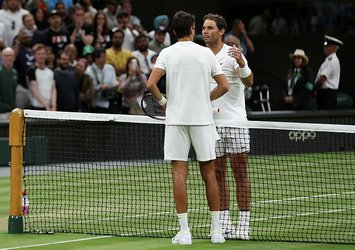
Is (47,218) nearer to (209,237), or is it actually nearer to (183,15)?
(209,237)

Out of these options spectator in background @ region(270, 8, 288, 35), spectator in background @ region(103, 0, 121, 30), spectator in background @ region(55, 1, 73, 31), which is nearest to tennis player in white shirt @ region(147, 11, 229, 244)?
spectator in background @ region(55, 1, 73, 31)

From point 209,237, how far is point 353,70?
61.1 feet

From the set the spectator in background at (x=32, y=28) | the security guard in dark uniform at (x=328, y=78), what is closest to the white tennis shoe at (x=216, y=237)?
the spectator in background at (x=32, y=28)

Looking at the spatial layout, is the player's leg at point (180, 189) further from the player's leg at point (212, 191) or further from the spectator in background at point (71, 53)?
the spectator in background at point (71, 53)

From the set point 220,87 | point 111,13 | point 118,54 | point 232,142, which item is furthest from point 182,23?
point 111,13

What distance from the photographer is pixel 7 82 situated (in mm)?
21047

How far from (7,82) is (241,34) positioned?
708 centimetres

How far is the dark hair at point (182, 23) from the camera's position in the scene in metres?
10.5

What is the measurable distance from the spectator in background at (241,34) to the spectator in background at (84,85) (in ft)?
16.2

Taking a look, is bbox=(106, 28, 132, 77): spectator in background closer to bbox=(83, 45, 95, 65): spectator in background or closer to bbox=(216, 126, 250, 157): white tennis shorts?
bbox=(83, 45, 95, 65): spectator in background

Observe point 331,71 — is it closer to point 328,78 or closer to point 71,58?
point 328,78

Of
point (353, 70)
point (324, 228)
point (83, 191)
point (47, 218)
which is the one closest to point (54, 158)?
point (83, 191)

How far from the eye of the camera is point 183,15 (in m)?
10.5

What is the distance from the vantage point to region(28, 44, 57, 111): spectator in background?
69.6ft
